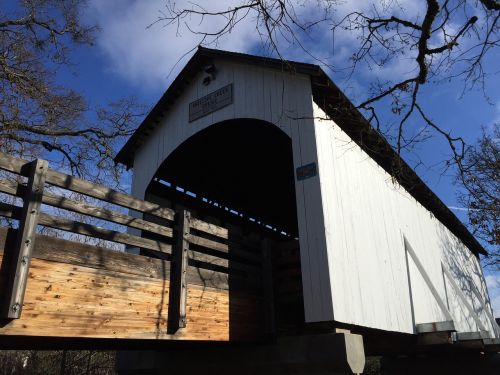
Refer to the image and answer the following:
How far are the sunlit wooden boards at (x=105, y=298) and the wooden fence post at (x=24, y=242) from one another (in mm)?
117

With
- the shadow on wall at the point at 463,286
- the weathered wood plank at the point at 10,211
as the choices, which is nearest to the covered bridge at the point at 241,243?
the weathered wood plank at the point at 10,211

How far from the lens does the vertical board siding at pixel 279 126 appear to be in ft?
21.8

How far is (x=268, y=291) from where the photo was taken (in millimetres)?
7242

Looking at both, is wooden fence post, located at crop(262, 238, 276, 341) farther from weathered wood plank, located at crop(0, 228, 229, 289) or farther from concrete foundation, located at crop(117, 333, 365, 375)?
weathered wood plank, located at crop(0, 228, 229, 289)

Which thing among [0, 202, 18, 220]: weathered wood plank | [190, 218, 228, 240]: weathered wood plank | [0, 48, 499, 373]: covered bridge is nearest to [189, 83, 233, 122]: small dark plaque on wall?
[0, 48, 499, 373]: covered bridge

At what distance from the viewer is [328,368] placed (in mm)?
6391

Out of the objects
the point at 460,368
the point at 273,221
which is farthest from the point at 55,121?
the point at 460,368

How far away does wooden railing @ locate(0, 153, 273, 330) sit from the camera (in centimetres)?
429

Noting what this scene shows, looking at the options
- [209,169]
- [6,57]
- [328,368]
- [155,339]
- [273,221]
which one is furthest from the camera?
[273,221]

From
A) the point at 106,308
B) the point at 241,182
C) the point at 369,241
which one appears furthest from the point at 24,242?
the point at 241,182

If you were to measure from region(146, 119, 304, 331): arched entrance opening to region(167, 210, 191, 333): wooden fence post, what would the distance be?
6.22 ft

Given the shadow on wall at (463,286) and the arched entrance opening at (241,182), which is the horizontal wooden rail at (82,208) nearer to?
the arched entrance opening at (241,182)

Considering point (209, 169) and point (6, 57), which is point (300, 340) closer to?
point (209, 169)

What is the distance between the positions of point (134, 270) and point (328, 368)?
9.95 feet
